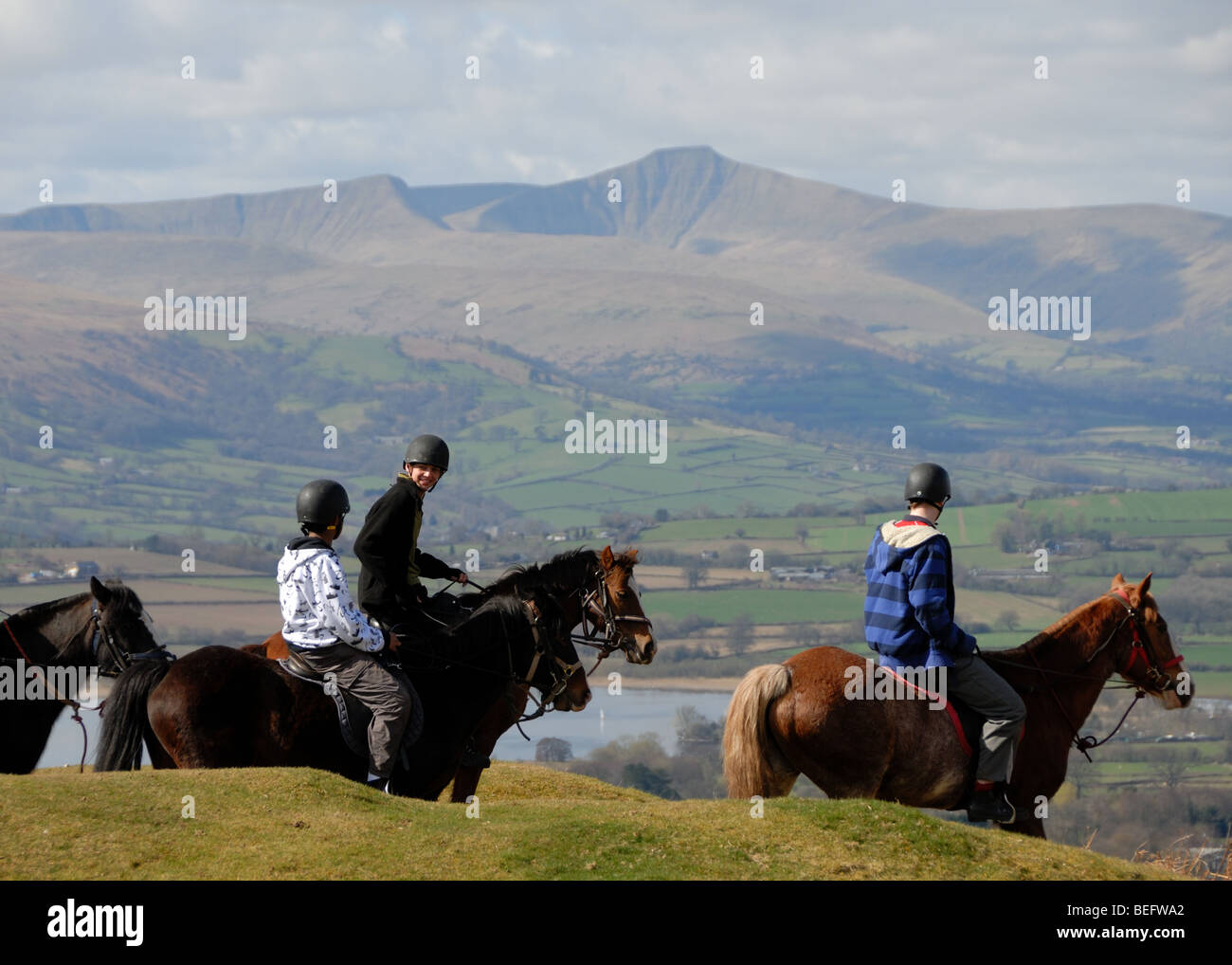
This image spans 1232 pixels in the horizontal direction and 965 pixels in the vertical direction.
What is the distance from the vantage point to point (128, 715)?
13898mm

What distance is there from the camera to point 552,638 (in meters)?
16.0

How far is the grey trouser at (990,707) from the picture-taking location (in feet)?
46.3

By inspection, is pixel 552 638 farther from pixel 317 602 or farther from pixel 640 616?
pixel 317 602

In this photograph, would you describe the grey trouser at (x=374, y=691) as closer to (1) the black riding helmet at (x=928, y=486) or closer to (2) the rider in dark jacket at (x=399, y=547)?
(2) the rider in dark jacket at (x=399, y=547)

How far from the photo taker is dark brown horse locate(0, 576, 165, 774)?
16.0m

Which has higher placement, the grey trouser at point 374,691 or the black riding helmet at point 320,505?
the black riding helmet at point 320,505

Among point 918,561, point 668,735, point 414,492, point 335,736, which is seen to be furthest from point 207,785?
point 668,735

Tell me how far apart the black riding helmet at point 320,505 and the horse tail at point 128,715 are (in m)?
1.89

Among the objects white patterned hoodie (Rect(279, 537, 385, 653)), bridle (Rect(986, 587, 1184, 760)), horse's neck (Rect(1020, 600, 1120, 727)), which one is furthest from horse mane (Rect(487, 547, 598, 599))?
bridle (Rect(986, 587, 1184, 760))

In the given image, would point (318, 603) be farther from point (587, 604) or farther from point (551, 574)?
point (587, 604)

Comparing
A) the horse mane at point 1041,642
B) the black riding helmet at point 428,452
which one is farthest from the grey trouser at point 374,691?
the horse mane at point 1041,642

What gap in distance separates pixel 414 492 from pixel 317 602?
177 centimetres
